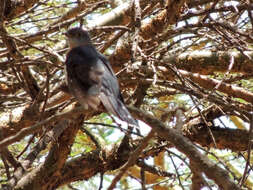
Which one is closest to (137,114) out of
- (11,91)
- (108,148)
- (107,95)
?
(107,95)

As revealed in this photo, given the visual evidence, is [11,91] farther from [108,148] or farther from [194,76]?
[194,76]

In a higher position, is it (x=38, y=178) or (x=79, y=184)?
(x=38, y=178)

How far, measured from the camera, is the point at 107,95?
395 centimetres

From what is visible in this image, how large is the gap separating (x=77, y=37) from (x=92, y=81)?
1.15 metres

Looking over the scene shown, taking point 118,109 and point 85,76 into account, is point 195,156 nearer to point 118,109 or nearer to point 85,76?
point 118,109

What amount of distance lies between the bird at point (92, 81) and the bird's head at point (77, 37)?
0.43 meters

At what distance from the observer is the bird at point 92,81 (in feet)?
12.5

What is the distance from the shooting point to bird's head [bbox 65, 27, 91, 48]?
504 cm

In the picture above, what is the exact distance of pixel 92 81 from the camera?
4.09 metres

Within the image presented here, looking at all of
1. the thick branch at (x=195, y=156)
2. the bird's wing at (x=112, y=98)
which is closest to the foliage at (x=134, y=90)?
the bird's wing at (x=112, y=98)

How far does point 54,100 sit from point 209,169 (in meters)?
2.44

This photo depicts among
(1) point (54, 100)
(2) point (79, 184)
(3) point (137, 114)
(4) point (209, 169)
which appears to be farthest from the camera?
(2) point (79, 184)

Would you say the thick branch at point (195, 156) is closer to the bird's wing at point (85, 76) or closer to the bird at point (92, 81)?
the bird at point (92, 81)

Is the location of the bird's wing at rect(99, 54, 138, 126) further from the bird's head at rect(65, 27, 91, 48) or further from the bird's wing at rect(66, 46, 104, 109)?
the bird's head at rect(65, 27, 91, 48)
